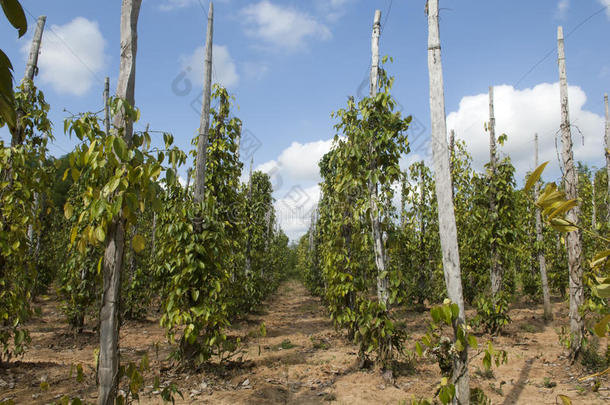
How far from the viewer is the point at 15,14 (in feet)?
3.00

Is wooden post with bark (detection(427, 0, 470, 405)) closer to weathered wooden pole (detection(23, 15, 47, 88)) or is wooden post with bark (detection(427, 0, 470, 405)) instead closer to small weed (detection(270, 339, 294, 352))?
small weed (detection(270, 339, 294, 352))

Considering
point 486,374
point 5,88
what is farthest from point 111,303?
point 486,374

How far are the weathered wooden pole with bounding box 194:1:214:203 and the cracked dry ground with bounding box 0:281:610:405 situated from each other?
255 centimetres

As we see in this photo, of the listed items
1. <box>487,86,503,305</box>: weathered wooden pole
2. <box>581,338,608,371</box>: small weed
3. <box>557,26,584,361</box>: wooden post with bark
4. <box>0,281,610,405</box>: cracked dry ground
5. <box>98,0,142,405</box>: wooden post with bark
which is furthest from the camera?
<box>487,86,503,305</box>: weathered wooden pole

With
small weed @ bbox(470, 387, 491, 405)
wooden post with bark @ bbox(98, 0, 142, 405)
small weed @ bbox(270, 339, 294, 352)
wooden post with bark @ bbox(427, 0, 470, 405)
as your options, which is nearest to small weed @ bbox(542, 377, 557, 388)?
small weed @ bbox(470, 387, 491, 405)

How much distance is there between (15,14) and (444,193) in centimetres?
323

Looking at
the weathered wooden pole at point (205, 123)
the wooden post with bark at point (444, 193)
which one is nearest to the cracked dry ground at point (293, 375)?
the wooden post with bark at point (444, 193)

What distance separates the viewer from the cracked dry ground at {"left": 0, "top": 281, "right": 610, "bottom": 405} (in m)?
4.62

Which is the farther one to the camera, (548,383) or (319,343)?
(319,343)

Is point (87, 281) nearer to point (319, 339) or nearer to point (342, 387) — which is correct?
point (319, 339)

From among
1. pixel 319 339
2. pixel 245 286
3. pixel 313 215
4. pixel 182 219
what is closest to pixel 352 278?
pixel 319 339

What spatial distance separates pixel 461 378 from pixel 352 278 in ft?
12.1

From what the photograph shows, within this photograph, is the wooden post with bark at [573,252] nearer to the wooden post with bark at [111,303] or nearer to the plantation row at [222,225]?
the plantation row at [222,225]

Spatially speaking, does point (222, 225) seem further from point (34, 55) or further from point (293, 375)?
point (34, 55)
